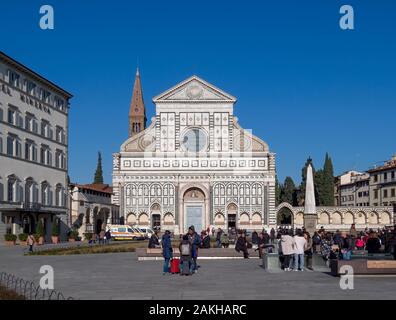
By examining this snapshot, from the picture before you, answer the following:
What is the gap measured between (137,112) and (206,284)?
270 ft

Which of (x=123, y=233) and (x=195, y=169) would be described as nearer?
(x=123, y=233)

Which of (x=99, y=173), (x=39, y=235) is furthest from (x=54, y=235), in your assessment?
(x=99, y=173)

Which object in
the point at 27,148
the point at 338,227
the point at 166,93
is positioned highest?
the point at 166,93

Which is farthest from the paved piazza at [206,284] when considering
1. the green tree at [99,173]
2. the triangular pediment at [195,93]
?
the green tree at [99,173]

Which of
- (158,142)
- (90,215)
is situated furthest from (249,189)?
(90,215)

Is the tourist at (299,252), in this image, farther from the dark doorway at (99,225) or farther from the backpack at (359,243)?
the dark doorway at (99,225)

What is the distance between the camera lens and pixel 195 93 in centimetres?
7488

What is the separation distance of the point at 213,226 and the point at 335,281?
55.3 meters

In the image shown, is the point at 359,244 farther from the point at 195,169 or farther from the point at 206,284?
the point at 195,169

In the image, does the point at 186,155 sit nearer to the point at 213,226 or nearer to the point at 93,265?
the point at 213,226

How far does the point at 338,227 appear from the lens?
7731 cm

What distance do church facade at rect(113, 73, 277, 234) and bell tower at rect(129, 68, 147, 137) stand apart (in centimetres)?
2365

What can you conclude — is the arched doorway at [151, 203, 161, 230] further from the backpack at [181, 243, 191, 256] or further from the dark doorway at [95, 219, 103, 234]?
the backpack at [181, 243, 191, 256]

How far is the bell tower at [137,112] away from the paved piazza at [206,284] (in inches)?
2925
